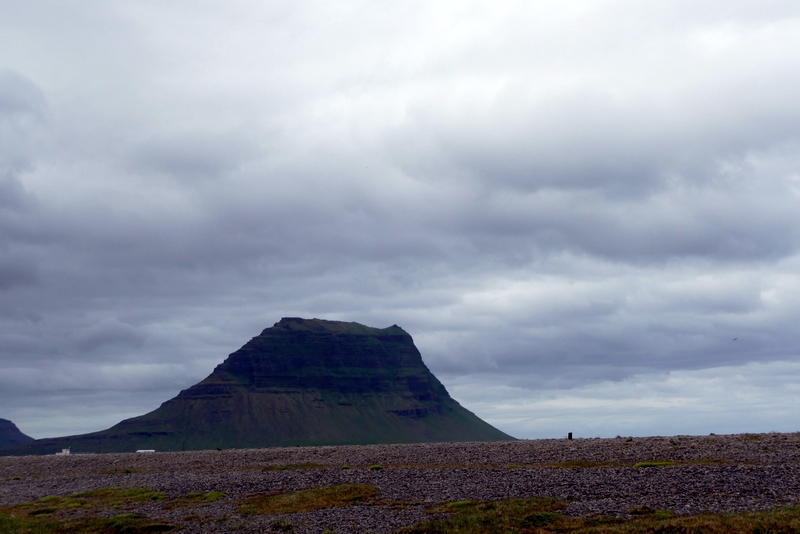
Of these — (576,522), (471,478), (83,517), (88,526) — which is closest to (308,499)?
(471,478)

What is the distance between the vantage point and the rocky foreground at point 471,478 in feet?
136

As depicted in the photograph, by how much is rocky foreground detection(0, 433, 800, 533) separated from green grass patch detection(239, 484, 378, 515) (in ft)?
4.06

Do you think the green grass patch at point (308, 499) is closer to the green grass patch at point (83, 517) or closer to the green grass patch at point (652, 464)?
the green grass patch at point (83, 517)

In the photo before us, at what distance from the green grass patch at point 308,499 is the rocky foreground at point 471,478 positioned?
1238 millimetres

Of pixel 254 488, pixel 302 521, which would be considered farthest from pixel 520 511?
pixel 254 488

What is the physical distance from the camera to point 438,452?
75062mm

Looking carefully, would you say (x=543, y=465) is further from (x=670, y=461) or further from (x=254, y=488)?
(x=254, y=488)

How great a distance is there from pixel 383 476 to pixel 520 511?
69.8ft

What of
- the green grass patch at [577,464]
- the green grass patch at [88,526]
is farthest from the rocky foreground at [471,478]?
the green grass patch at [88,526]

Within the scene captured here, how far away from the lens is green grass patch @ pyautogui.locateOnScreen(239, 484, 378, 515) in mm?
49750

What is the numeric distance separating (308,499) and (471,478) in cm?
1223

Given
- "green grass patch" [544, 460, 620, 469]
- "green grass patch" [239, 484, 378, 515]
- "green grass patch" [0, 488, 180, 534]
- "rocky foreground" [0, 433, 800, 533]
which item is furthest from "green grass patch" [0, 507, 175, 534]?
"green grass patch" [544, 460, 620, 469]

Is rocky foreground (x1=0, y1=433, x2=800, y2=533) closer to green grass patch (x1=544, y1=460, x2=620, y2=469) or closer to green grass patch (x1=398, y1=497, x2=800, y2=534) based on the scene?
green grass patch (x1=544, y1=460, x2=620, y2=469)

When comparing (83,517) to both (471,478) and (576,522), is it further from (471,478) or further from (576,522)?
(576,522)
